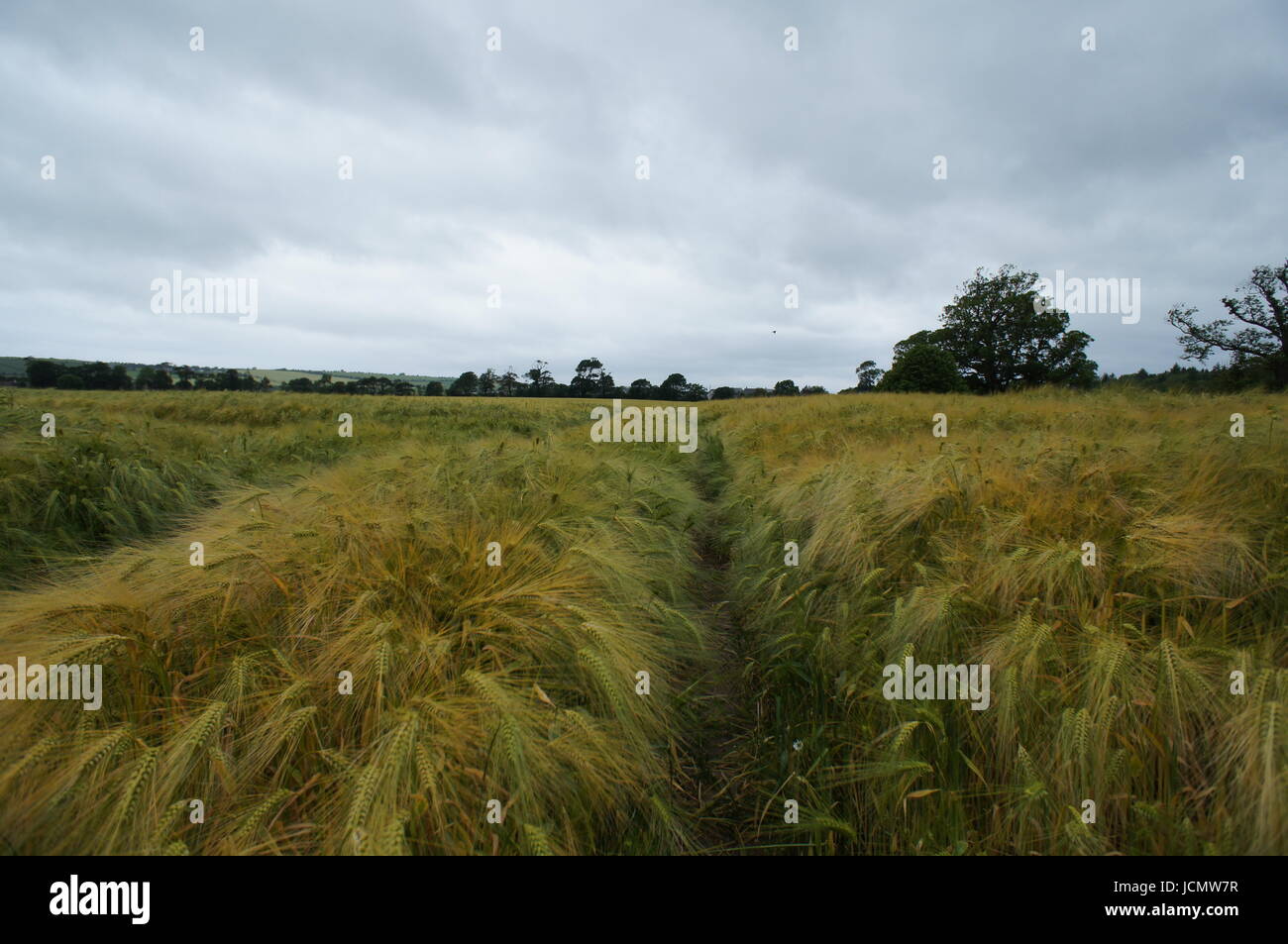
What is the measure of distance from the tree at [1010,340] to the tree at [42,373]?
74.1m

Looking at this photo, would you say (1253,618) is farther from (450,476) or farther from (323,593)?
(450,476)

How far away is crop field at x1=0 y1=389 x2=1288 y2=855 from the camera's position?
1607mm

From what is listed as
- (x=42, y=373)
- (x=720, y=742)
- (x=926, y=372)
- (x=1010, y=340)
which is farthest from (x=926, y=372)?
(x=42, y=373)

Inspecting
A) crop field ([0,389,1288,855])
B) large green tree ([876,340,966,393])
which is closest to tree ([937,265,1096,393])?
large green tree ([876,340,966,393])

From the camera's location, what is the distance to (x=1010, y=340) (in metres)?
43.9

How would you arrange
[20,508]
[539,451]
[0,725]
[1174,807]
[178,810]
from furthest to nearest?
1. [539,451]
2. [20,508]
3. [0,725]
4. [1174,807]
5. [178,810]

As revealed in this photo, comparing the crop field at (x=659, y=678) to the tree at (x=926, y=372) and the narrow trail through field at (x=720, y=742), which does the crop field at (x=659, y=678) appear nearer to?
the narrow trail through field at (x=720, y=742)

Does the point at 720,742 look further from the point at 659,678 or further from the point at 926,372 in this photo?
the point at 926,372

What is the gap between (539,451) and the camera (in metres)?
6.47

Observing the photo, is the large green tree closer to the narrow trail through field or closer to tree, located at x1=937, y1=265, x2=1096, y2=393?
tree, located at x1=937, y1=265, x2=1096, y2=393

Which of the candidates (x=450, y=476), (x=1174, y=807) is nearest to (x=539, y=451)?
(x=450, y=476)

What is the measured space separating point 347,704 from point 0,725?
3.80 feet

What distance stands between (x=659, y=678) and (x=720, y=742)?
0.48 m

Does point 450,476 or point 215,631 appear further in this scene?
point 450,476
